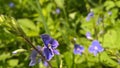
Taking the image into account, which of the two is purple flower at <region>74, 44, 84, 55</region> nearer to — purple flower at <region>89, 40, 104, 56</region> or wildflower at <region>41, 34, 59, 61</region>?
purple flower at <region>89, 40, 104, 56</region>

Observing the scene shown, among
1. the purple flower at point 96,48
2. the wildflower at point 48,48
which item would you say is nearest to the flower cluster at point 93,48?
the purple flower at point 96,48

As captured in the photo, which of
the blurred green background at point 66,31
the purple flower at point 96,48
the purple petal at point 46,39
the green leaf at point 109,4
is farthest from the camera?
the green leaf at point 109,4

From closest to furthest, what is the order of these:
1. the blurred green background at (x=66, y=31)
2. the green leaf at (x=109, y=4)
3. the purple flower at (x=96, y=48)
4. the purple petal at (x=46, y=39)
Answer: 1. the purple petal at (x=46, y=39)
2. the blurred green background at (x=66, y=31)
3. the purple flower at (x=96, y=48)
4. the green leaf at (x=109, y=4)

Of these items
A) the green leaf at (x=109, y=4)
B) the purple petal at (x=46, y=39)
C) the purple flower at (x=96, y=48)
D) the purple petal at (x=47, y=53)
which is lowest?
the purple petal at (x=47, y=53)

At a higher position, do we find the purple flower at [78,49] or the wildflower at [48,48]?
the purple flower at [78,49]

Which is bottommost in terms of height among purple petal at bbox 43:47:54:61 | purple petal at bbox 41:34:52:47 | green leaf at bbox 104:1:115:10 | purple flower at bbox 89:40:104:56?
purple petal at bbox 43:47:54:61

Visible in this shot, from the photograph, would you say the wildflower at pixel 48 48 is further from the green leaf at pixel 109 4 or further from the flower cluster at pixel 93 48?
the green leaf at pixel 109 4

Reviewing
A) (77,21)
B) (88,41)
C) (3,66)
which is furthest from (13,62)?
(77,21)

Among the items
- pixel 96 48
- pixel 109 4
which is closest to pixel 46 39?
pixel 96 48

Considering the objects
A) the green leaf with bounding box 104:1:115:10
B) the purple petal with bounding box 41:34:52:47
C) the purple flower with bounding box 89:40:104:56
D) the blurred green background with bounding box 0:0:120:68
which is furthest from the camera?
the green leaf with bounding box 104:1:115:10

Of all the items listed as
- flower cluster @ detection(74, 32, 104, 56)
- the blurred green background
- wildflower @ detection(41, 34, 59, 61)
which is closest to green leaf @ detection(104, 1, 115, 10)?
the blurred green background
